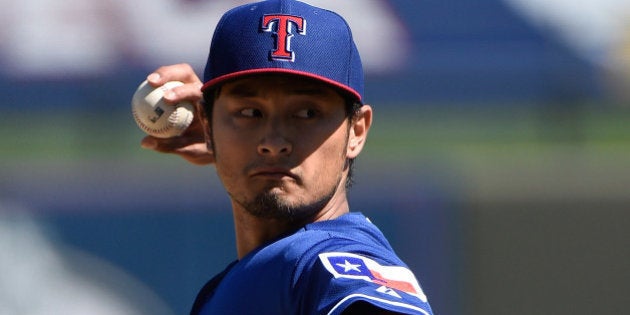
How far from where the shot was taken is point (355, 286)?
59.0 inches

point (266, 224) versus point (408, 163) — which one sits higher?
point (408, 163)

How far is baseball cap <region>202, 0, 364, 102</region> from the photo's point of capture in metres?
1.79

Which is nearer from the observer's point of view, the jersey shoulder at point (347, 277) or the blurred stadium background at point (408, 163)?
the jersey shoulder at point (347, 277)

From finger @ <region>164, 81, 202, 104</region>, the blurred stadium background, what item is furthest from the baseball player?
the blurred stadium background

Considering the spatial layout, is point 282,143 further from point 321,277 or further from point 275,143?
point 321,277

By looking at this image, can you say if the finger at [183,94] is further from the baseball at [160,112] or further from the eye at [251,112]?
the eye at [251,112]

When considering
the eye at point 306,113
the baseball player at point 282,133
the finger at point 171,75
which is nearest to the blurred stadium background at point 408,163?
the finger at point 171,75

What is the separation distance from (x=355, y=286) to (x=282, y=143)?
38 cm

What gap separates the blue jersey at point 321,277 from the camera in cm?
150

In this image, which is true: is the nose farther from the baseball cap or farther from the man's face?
the baseball cap

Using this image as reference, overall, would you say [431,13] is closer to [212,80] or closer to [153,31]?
[153,31]

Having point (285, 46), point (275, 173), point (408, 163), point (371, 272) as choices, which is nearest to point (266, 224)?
point (275, 173)

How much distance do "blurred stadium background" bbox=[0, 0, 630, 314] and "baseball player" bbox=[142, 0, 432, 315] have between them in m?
3.67

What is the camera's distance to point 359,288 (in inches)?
58.9
